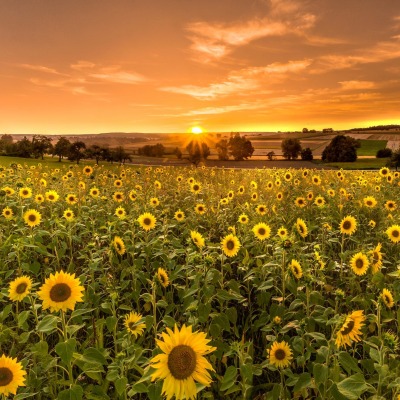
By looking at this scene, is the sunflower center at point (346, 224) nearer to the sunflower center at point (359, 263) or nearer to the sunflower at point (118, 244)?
the sunflower center at point (359, 263)

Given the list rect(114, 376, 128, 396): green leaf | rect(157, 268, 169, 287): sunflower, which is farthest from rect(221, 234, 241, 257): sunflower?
rect(114, 376, 128, 396): green leaf

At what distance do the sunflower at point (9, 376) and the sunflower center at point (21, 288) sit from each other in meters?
0.93

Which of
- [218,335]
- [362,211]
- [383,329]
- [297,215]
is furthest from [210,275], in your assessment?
[362,211]

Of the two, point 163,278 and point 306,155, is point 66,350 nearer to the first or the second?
point 163,278

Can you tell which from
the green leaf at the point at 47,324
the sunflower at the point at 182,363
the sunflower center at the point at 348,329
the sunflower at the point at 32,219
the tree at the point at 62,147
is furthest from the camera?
the tree at the point at 62,147

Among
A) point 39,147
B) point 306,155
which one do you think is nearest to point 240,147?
point 306,155

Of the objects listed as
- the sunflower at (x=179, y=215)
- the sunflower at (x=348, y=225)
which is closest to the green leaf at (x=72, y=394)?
the sunflower at (x=348, y=225)

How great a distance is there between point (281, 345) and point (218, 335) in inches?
26.4

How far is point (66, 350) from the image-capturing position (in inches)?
97.2

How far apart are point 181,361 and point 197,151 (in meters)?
46.0

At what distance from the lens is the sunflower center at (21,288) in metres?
3.36

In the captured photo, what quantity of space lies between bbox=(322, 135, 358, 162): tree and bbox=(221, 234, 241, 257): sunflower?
198ft

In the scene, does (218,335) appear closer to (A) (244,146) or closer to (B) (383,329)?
(B) (383,329)

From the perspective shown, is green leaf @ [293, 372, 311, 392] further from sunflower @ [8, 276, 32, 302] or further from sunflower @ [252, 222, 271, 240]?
sunflower @ [252, 222, 271, 240]
